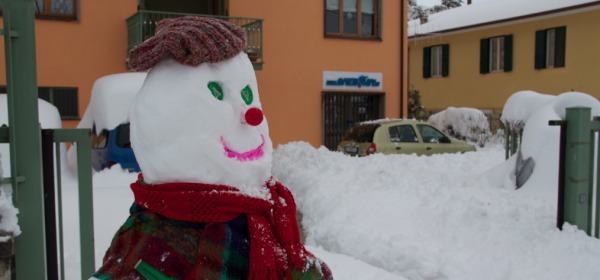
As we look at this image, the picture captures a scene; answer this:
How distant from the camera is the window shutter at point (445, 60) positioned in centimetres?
2666

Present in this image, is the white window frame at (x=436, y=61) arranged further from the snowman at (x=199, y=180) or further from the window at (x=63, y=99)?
the snowman at (x=199, y=180)

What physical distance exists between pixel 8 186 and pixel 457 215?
448 centimetres

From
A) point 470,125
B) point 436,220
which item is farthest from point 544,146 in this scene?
point 470,125

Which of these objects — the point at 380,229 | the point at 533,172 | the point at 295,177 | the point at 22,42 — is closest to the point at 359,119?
the point at 295,177

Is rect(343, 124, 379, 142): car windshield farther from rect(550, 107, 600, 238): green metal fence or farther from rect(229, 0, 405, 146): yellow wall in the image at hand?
rect(550, 107, 600, 238): green metal fence

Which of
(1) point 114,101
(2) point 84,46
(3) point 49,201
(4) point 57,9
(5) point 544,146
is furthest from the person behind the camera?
(2) point 84,46

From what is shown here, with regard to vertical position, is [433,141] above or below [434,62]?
below

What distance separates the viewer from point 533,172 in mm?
7062

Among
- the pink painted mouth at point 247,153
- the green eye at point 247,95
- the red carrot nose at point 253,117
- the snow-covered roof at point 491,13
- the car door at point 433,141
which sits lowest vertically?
the car door at point 433,141

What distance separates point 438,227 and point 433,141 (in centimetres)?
782

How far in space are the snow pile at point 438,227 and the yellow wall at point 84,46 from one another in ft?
26.1

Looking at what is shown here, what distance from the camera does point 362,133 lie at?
13.0 m

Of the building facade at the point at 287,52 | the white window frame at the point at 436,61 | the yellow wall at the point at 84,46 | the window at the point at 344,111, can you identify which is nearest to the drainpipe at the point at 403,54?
the building facade at the point at 287,52

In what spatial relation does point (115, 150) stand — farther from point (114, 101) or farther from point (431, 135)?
point (431, 135)
